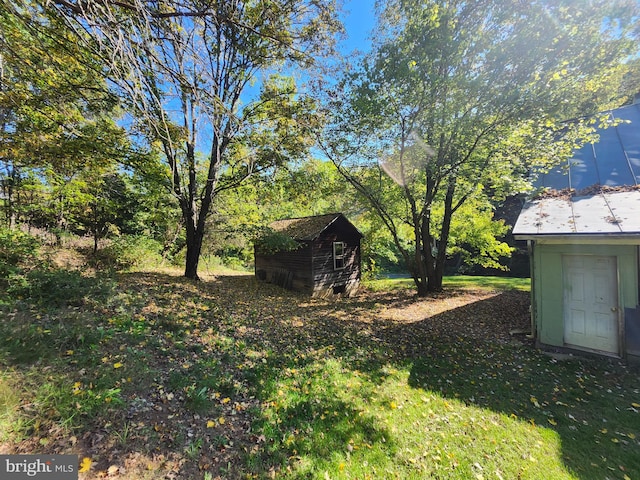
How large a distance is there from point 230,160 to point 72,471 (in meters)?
9.73

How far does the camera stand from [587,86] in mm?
6414

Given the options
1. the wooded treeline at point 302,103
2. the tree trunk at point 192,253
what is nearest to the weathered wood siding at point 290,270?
the wooded treeline at point 302,103

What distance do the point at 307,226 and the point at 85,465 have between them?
40.5 feet

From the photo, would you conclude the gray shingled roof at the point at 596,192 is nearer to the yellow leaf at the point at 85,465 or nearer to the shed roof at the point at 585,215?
the shed roof at the point at 585,215

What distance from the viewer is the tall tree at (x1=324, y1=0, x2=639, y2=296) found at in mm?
5848

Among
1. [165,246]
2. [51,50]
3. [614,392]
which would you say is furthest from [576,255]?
[165,246]

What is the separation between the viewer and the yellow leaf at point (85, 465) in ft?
6.88

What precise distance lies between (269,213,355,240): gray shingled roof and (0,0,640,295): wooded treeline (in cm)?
185

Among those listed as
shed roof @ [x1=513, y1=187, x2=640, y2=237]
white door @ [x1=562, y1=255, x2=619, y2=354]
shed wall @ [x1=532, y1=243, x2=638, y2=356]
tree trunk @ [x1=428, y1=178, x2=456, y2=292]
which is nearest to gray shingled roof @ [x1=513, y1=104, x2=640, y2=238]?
shed roof @ [x1=513, y1=187, x2=640, y2=237]

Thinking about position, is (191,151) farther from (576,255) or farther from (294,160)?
(576,255)

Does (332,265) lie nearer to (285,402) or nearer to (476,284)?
(476,284)

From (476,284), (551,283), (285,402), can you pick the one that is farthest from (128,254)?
(476,284)

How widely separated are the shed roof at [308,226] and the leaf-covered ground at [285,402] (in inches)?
287

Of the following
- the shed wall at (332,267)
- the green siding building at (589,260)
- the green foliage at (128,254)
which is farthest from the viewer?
the shed wall at (332,267)
